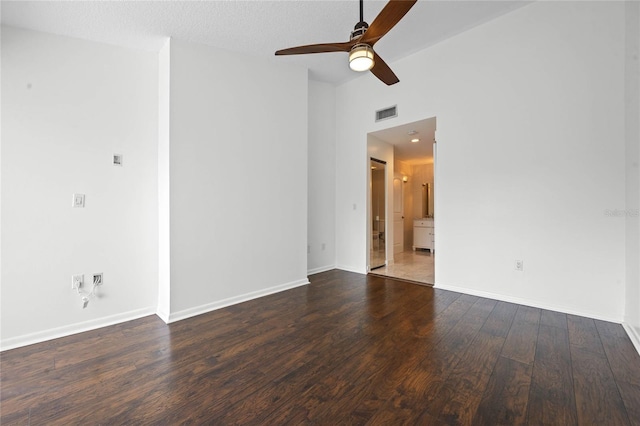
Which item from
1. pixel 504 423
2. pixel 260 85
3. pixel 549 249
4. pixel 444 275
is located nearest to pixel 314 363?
pixel 504 423

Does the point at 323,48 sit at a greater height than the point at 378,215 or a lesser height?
greater

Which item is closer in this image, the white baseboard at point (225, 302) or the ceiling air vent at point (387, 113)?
the white baseboard at point (225, 302)

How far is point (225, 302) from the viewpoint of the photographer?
3.31 metres

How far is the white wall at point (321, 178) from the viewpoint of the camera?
4.82 meters

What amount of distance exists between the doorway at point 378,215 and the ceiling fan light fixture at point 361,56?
10.5 feet

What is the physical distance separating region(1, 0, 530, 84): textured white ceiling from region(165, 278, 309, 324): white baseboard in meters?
2.97

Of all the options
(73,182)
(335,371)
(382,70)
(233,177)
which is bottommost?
(335,371)

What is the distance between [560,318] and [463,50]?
133 inches

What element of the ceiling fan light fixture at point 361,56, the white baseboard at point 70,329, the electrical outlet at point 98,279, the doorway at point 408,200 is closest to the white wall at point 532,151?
the doorway at point 408,200

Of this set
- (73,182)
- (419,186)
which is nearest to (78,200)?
(73,182)

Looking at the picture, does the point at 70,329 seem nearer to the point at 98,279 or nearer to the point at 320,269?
the point at 98,279

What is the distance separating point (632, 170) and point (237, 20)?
4.08 meters

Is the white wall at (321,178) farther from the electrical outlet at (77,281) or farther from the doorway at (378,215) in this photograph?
the electrical outlet at (77,281)

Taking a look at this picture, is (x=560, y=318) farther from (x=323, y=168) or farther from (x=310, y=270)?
(x=323, y=168)
